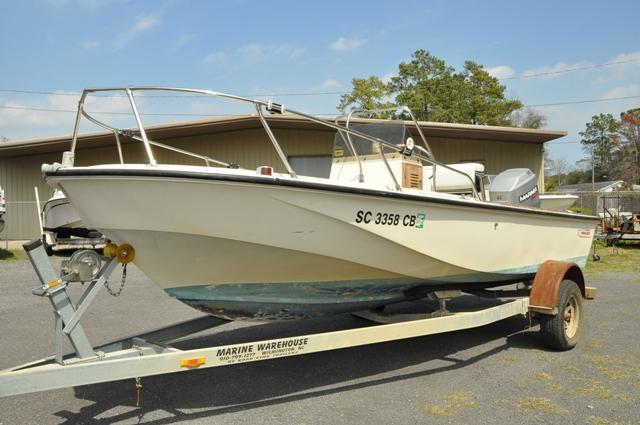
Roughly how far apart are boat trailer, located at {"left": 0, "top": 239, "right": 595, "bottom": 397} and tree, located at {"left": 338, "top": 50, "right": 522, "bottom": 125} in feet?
105

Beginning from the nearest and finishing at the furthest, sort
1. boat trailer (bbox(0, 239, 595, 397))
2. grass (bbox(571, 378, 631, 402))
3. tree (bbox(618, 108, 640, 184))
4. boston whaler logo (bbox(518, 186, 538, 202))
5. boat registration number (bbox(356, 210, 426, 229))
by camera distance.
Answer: boat trailer (bbox(0, 239, 595, 397)) → grass (bbox(571, 378, 631, 402)) → boat registration number (bbox(356, 210, 426, 229)) → boston whaler logo (bbox(518, 186, 538, 202)) → tree (bbox(618, 108, 640, 184))

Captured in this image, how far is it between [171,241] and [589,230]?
5315 millimetres

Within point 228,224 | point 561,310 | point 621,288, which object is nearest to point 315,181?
point 228,224

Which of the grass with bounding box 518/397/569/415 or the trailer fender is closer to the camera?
the grass with bounding box 518/397/569/415

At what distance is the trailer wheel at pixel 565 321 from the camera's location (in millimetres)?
4949

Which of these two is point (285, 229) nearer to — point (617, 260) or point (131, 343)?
point (131, 343)

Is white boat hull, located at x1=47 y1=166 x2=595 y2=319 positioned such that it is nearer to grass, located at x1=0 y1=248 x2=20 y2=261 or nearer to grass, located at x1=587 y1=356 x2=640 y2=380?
grass, located at x1=587 y1=356 x2=640 y2=380

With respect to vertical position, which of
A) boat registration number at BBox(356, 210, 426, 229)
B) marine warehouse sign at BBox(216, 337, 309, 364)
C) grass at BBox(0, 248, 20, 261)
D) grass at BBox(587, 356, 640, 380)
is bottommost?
grass at BBox(0, 248, 20, 261)

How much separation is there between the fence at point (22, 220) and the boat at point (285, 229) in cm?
1401

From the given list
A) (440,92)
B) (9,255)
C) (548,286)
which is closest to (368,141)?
(548,286)

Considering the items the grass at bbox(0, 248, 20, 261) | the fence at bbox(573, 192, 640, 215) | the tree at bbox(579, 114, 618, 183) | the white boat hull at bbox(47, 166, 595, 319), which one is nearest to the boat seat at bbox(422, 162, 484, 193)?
the white boat hull at bbox(47, 166, 595, 319)

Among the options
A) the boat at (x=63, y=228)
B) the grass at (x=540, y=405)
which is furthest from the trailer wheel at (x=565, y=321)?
the boat at (x=63, y=228)

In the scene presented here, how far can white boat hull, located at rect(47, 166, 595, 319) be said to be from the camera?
340cm

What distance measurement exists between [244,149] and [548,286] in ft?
42.3
